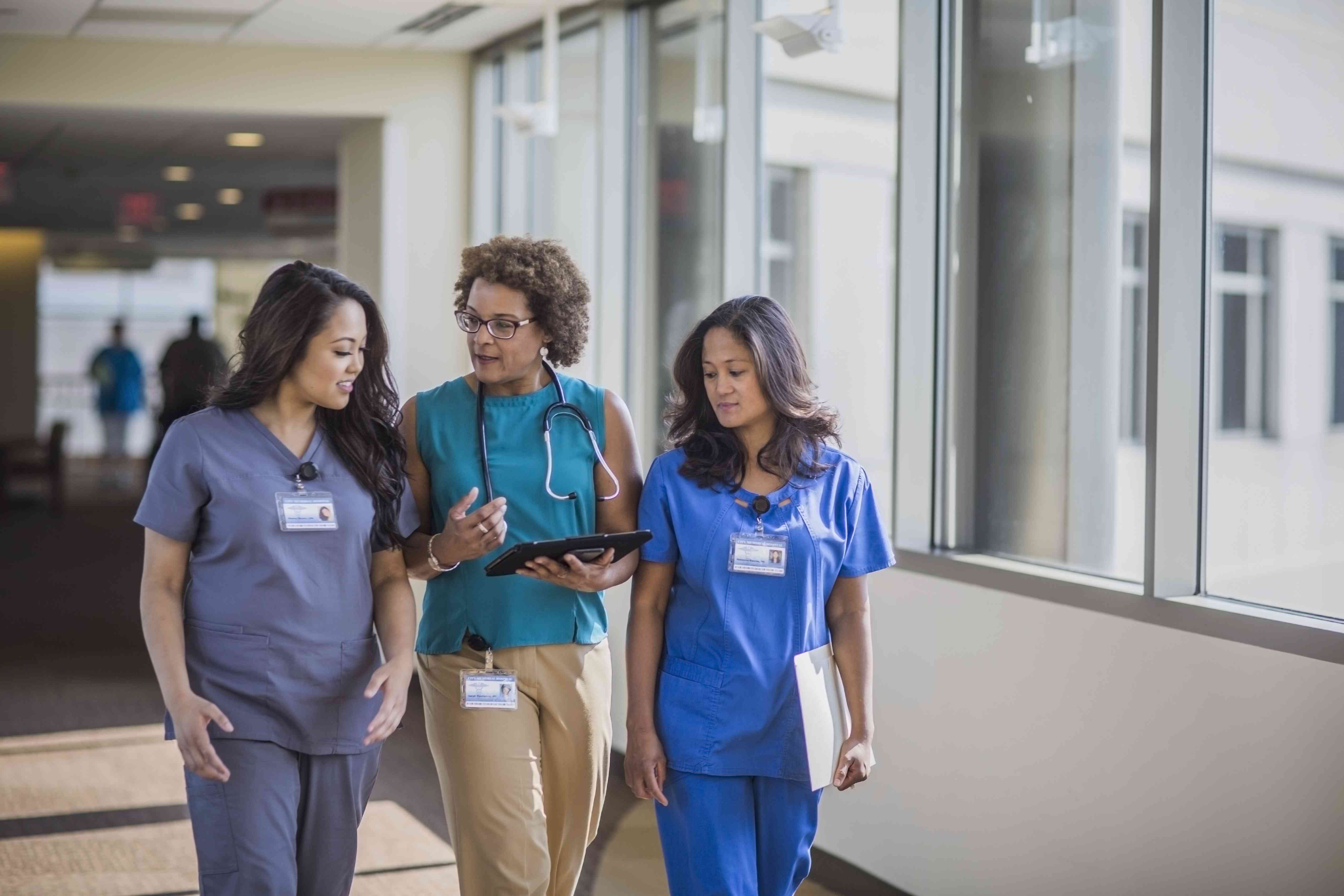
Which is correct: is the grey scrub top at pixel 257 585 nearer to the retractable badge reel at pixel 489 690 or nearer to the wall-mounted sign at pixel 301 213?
the retractable badge reel at pixel 489 690

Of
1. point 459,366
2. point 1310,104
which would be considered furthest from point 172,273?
point 1310,104

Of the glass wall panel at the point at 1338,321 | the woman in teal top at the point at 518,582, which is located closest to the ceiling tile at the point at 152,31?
the woman in teal top at the point at 518,582

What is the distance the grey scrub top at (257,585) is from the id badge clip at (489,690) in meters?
0.22

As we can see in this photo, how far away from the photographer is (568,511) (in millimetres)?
2455

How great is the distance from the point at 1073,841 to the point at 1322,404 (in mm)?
10591

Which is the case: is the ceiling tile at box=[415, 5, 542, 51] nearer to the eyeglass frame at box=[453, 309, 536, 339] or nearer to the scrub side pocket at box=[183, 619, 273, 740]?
the eyeglass frame at box=[453, 309, 536, 339]

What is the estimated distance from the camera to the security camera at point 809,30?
3.69 metres

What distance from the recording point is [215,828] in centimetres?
213

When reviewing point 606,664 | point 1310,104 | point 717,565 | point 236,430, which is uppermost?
point 1310,104

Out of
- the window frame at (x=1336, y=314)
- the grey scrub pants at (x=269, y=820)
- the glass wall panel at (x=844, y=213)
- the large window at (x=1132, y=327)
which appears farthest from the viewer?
the window frame at (x=1336, y=314)

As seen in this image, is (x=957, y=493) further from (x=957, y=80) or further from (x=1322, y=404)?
(x=1322, y=404)

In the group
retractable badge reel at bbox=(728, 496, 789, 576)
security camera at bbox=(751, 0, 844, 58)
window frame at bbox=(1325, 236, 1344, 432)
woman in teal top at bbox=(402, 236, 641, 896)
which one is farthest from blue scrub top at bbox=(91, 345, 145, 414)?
retractable badge reel at bbox=(728, 496, 789, 576)

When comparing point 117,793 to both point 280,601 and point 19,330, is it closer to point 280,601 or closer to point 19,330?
point 280,601

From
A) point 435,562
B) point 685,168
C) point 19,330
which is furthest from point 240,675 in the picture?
point 19,330
